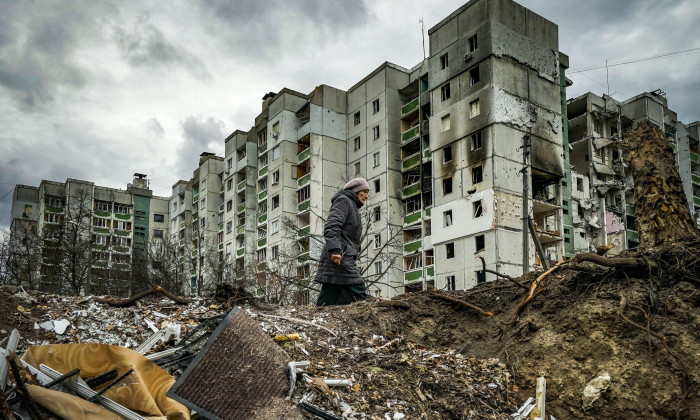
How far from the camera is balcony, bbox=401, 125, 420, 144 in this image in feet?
140

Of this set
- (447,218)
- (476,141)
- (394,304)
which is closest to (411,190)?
(447,218)

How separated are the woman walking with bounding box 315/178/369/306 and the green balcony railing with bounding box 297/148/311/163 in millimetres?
40440

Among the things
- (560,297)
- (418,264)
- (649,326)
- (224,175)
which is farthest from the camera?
(224,175)

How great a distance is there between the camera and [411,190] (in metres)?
42.7

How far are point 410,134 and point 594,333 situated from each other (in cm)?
3909

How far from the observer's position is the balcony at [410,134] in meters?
42.8

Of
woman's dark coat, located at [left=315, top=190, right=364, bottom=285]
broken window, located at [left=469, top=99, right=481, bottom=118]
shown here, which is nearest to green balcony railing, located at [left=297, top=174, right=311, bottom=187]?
broken window, located at [left=469, top=99, right=481, bottom=118]

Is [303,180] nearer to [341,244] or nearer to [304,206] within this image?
[304,206]

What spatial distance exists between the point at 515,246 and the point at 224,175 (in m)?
36.6

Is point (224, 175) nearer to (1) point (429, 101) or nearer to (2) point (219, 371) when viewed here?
(1) point (429, 101)

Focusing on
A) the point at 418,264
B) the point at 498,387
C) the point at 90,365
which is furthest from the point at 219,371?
the point at 418,264

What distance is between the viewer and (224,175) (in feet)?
199

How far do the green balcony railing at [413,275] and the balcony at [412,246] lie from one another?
168 cm

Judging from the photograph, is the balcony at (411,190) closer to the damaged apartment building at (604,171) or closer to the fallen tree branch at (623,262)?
the damaged apartment building at (604,171)
